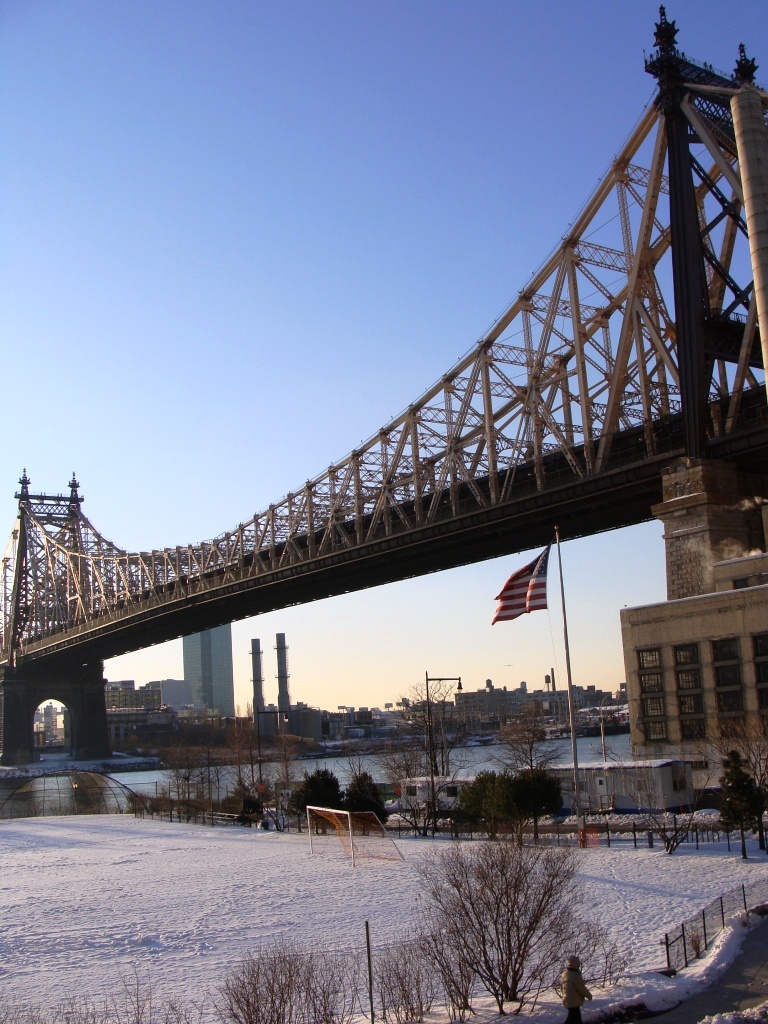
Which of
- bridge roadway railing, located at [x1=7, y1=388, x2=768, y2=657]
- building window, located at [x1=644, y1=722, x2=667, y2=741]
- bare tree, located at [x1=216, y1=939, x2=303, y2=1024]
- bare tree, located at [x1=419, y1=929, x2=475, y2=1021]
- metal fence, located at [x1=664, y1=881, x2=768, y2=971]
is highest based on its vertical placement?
bridge roadway railing, located at [x1=7, y1=388, x2=768, y2=657]

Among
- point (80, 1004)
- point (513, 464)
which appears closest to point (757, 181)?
point (80, 1004)

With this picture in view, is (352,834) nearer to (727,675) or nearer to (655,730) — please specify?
(655,730)

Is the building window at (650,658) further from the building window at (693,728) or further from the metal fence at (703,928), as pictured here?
the metal fence at (703,928)

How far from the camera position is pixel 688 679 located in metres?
39.3

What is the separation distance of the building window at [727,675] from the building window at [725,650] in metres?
0.26

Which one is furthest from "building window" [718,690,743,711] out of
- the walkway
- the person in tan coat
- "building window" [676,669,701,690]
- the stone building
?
the person in tan coat

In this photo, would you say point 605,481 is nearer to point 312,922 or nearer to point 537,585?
point 537,585

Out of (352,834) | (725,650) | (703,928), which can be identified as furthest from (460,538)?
(703,928)

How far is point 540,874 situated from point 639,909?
5316 mm

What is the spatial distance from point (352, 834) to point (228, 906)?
36.3 feet

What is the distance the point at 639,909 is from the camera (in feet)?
67.7

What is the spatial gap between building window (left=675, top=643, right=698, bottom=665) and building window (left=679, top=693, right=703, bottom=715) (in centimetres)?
120

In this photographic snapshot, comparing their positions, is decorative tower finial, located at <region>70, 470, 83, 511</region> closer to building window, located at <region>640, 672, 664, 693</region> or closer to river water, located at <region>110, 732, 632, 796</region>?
river water, located at <region>110, 732, 632, 796</region>

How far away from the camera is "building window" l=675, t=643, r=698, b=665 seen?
39.1 meters
